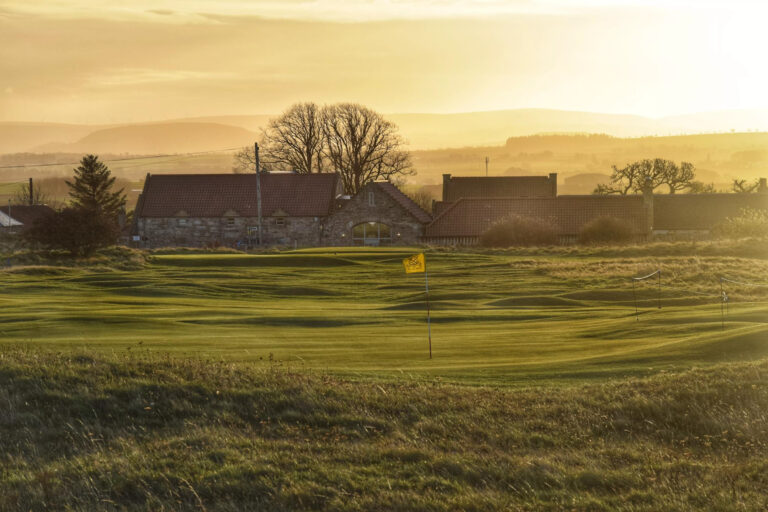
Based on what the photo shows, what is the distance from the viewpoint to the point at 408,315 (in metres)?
31.5

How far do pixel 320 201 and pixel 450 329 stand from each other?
59.5m

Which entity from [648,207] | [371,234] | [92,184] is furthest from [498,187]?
[92,184]

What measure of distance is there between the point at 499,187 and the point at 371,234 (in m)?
24.7

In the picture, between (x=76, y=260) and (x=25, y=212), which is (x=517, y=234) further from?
(x=25, y=212)

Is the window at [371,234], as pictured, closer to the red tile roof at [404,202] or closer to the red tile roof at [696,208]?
the red tile roof at [404,202]

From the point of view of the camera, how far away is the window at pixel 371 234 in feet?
274

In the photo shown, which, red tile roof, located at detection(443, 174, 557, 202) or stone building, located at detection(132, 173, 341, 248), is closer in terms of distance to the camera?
stone building, located at detection(132, 173, 341, 248)

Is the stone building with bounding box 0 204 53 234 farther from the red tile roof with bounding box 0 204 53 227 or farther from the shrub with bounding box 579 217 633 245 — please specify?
the shrub with bounding box 579 217 633 245

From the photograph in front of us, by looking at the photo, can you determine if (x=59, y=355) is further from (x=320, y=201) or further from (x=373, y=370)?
(x=320, y=201)

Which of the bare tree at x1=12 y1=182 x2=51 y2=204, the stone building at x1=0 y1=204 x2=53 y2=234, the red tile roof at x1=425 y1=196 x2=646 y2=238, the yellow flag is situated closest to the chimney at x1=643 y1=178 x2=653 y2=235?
the red tile roof at x1=425 y1=196 x2=646 y2=238

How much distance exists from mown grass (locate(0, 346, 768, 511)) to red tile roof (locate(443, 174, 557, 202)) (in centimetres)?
8488

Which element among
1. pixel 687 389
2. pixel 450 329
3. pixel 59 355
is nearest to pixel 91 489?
pixel 59 355

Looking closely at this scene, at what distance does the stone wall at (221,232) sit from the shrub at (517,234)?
18.1 meters

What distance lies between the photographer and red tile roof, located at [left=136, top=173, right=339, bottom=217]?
86.2 m
